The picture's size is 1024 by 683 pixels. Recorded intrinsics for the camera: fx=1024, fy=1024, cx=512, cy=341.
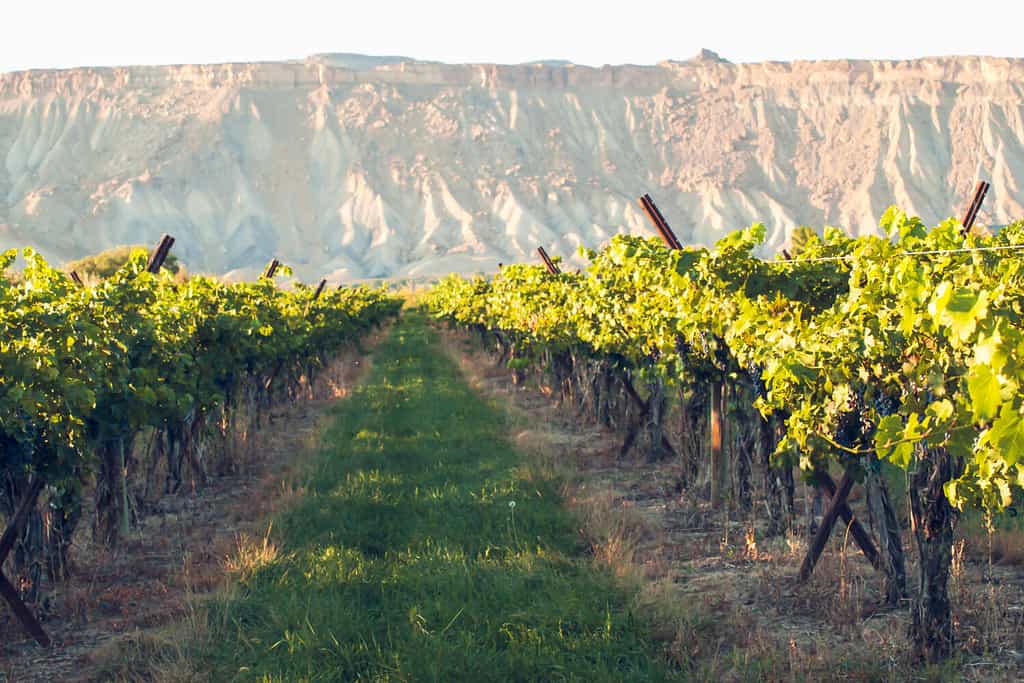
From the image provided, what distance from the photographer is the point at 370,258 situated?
4690 inches

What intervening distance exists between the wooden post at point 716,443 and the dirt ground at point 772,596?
213mm

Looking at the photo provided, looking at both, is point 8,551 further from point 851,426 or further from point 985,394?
point 985,394

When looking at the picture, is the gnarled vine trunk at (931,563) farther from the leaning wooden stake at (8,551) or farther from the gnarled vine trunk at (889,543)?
the leaning wooden stake at (8,551)

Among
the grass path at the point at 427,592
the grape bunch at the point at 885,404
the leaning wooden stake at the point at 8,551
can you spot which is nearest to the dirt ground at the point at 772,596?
the grass path at the point at 427,592

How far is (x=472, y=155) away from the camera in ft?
439

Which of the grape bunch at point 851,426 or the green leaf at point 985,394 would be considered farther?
the grape bunch at point 851,426

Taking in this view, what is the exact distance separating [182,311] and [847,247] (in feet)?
21.4

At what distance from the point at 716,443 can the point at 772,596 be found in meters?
2.69

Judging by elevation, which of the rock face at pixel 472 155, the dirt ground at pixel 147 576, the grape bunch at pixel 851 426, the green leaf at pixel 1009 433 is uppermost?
the rock face at pixel 472 155

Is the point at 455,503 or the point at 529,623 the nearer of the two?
the point at 529,623

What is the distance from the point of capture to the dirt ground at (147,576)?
6598 millimetres

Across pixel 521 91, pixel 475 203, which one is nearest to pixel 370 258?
pixel 475 203

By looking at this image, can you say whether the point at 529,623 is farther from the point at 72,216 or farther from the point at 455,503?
the point at 72,216

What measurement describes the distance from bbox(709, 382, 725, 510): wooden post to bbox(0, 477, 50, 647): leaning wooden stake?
237 inches
